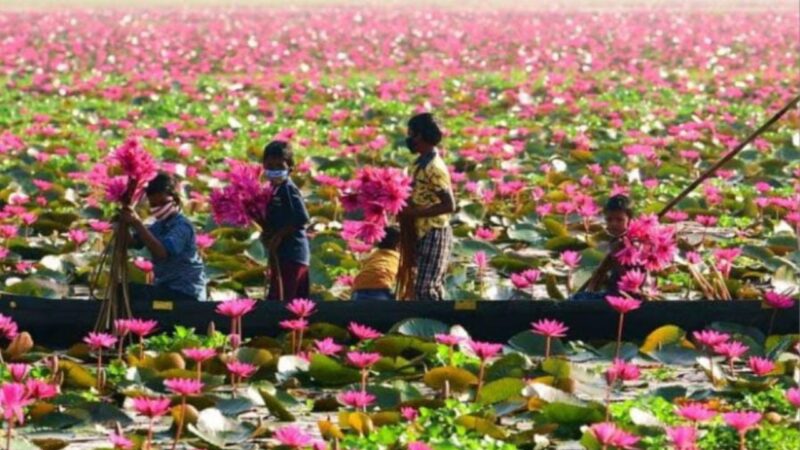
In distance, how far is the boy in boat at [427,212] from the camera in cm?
812

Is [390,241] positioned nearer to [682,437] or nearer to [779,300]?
[779,300]

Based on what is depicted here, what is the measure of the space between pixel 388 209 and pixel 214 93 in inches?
461

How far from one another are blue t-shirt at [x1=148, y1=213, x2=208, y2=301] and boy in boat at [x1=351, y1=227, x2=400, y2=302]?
710 mm

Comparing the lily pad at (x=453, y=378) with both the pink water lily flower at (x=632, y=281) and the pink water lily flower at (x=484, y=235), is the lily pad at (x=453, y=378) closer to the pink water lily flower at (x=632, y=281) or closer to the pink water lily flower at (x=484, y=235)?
the pink water lily flower at (x=632, y=281)

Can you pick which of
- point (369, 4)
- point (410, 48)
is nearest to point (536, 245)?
point (410, 48)

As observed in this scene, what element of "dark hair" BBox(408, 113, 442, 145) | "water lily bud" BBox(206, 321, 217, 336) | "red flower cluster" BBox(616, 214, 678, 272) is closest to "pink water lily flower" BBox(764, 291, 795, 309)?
"red flower cluster" BBox(616, 214, 678, 272)

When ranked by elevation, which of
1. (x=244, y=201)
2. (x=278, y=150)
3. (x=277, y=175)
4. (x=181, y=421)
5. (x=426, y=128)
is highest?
(x=426, y=128)

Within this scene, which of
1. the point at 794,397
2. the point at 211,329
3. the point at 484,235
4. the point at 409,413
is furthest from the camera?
the point at 484,235

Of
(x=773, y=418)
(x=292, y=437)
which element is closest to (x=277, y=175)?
(x=773, y=418)

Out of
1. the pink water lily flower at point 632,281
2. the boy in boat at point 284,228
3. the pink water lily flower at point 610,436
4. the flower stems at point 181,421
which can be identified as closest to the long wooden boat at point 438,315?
the pink water lily flower at point 632,281

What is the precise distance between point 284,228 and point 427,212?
644 mm

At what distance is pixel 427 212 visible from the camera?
811 centimetres

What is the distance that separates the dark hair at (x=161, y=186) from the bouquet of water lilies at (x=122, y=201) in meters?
0.14

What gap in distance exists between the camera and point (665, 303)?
7547mm
